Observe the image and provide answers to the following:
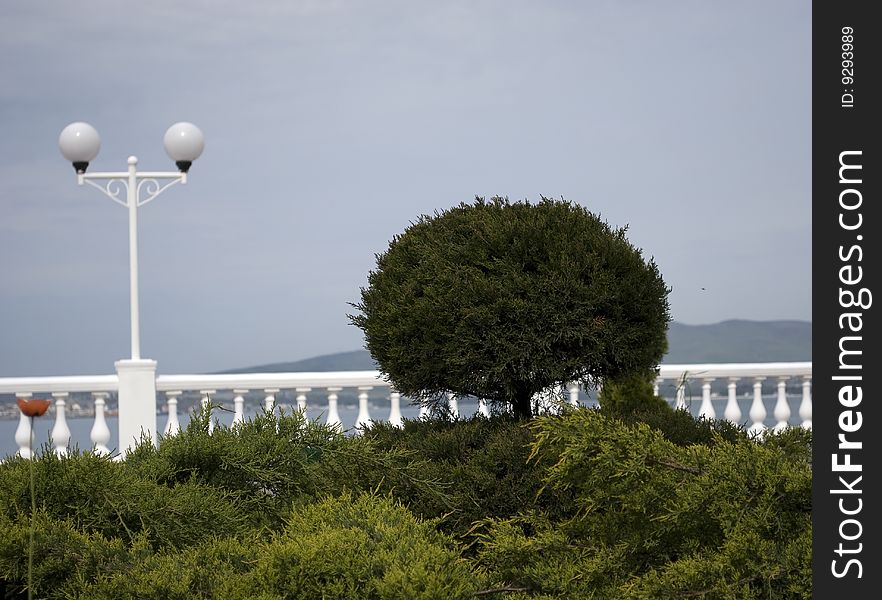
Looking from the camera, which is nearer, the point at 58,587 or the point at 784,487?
the point at 784,487

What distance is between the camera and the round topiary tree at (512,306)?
453cm

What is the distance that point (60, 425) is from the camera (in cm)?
874

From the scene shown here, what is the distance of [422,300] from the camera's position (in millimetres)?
4633

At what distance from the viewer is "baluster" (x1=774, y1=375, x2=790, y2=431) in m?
9.98

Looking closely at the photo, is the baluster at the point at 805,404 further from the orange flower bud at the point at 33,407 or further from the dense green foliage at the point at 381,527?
the orange flower bud at the point at 33,407

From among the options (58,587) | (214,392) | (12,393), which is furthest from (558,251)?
(12,393)

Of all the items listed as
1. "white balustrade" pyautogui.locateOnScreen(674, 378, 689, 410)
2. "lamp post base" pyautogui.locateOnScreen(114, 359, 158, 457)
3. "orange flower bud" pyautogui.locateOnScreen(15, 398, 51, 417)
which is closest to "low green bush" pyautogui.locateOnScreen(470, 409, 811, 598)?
"orange flower bud" pyautogui.locateOnScreen(15, 398, 51, 417)

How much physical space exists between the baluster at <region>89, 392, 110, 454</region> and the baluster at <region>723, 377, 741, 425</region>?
632 centimetres

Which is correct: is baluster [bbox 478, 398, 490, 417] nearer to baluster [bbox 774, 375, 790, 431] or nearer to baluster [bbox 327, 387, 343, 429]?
baluster [bbox 327, 387, 343, 429]

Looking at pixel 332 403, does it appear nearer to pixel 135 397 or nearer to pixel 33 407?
pixel 135 397

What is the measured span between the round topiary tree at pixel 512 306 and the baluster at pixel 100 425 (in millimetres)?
4861
